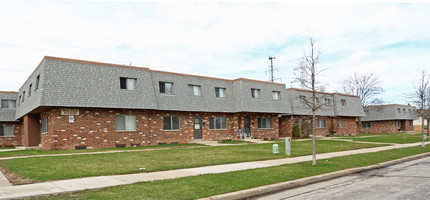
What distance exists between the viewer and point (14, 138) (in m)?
32.0

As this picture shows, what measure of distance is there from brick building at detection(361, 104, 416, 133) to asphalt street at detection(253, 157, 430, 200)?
159ft

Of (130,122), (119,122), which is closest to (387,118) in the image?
(130,122)

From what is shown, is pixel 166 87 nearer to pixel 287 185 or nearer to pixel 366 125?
pixel 287 185

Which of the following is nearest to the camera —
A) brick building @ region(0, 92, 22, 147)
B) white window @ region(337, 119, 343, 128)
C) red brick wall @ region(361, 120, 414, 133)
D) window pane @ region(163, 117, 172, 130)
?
window pane @ region(163, 117, 172, 130)

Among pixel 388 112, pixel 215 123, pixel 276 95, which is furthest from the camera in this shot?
pixel 388 112

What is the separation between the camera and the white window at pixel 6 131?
31.5 m

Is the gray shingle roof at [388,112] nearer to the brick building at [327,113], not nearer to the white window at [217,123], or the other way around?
the brick building at [327,113]

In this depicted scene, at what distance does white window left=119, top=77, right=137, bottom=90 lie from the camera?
905 inches

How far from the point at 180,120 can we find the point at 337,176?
16.9 metres

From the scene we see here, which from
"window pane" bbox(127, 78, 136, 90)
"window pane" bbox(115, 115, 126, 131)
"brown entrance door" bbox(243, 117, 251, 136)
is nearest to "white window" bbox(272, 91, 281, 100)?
"brown entrance door" bbox(243, 117, 251, 136)

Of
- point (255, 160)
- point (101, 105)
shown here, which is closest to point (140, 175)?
point (255, 160)

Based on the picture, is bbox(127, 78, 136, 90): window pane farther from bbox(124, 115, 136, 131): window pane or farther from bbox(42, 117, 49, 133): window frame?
bbox(42, 117, 49, 133): window frame

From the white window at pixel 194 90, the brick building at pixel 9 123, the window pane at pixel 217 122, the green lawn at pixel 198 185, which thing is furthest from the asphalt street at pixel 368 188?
the brick building at pixel 9 123

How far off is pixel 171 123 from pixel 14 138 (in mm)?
17428
